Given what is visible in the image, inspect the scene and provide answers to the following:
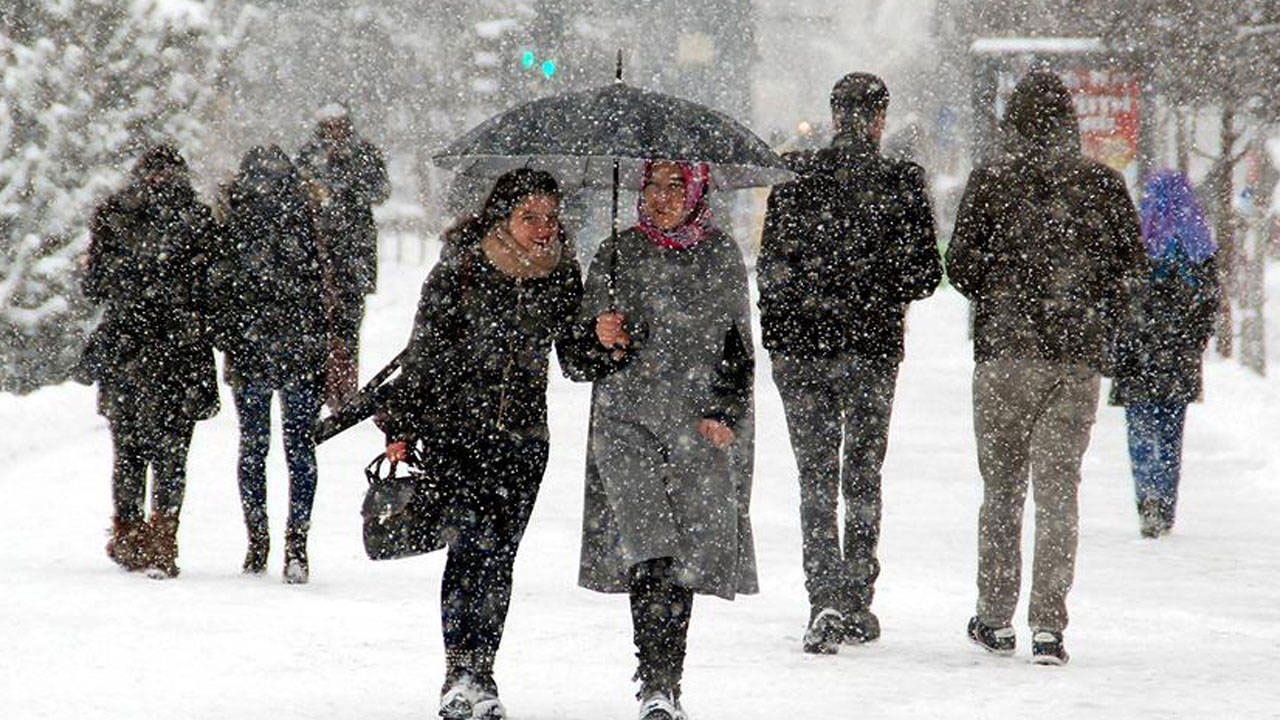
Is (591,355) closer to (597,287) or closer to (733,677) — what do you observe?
(597,287)

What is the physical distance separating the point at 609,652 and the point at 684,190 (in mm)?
2260

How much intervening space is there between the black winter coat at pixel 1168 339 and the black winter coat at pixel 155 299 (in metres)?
5.33

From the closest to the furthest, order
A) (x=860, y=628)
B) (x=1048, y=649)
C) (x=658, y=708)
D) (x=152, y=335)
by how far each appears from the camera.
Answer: (x=658, y=708)
(x=1048, y=649)
(x=860, y=628)
(x=152, y=335)

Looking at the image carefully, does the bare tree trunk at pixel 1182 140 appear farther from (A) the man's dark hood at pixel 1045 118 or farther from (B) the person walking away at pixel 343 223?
(A) the man's dark hood at pixel 1045 118

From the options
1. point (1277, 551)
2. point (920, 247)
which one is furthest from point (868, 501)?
point (1277, 551)

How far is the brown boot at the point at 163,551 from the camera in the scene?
10.1m

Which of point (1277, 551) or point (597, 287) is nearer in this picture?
point (597, 287)

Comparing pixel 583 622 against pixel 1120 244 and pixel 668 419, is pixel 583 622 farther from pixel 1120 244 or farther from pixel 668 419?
pixel 1120 244

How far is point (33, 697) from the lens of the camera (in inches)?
275

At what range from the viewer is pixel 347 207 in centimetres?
1072

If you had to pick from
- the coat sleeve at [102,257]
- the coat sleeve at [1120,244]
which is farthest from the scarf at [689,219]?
the coat sleeve at [102,257]

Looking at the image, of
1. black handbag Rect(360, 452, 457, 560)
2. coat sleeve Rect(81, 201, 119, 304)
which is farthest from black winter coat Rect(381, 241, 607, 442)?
coat sleeve Rect(81, 201, 119, 304)

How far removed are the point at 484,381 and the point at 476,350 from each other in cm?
10

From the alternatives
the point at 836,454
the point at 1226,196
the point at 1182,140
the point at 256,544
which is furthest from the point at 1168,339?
the point at 1182,140
